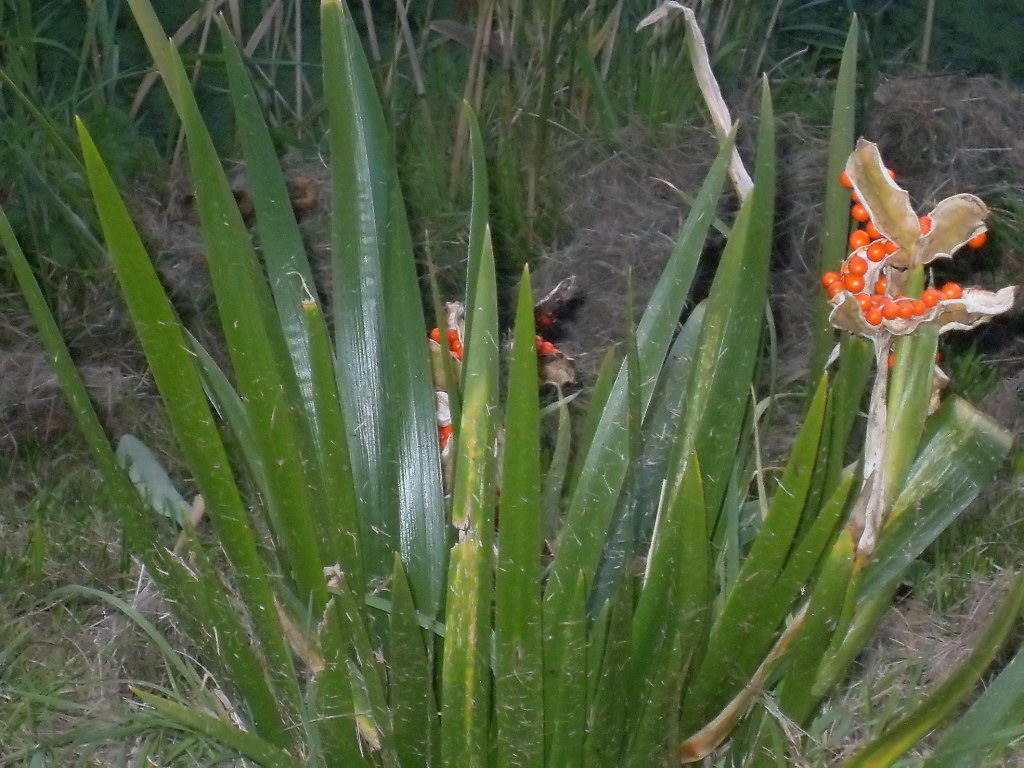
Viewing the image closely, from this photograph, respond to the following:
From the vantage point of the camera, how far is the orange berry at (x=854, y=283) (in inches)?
29.9

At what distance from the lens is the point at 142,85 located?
7.00 feet

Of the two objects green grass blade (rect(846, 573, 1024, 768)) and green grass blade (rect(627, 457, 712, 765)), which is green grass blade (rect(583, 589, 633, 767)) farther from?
green grass blade (rect(846, 573, 1024, 768))

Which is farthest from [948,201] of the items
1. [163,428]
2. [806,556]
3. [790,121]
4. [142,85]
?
[142,85]

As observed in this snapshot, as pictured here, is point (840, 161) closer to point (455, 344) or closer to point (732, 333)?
point (732, 333)

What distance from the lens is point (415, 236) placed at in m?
2.03

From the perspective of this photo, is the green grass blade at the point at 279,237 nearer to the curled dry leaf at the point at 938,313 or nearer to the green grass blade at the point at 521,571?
the green grass blade at the point at 521,571

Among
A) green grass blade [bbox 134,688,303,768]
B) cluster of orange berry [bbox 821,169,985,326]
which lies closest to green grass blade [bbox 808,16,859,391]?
cluster of orange berry [bbox 821,169,985,326]

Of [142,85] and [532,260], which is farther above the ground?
[142,85]

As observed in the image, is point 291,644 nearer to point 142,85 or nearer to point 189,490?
point 189,490

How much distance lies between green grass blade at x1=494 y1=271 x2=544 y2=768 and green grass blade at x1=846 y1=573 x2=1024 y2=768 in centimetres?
25

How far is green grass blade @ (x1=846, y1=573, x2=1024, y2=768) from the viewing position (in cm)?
72

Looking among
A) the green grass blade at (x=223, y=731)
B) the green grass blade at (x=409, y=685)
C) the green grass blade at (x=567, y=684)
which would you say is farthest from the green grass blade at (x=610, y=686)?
the green grass blade at (x=223, y=731)

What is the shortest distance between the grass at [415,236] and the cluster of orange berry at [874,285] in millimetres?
395

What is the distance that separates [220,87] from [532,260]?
0.78 m
